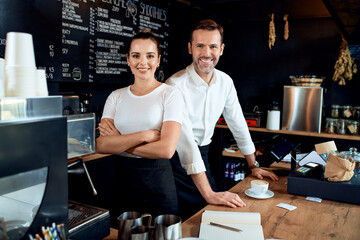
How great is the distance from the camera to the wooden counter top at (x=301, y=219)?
1254 millimetres

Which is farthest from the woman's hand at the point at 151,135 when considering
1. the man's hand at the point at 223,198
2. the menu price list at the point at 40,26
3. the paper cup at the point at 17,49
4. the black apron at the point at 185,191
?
the menu price list at the point at 40,26

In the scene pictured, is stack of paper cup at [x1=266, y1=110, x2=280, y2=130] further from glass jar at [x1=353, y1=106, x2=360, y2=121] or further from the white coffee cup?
the white coffee cup

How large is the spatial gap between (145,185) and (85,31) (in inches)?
70.3

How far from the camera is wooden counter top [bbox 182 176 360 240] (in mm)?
1254

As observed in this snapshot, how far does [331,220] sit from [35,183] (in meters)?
1.17

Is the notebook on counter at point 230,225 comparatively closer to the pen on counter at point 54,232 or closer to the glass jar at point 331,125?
the pen on counter at point 54,232

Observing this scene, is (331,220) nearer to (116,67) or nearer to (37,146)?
(37,146)

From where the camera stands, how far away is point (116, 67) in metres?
3.29

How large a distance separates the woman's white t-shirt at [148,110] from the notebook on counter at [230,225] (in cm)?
59

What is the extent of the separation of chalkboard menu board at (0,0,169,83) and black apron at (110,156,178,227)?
49.2 inches

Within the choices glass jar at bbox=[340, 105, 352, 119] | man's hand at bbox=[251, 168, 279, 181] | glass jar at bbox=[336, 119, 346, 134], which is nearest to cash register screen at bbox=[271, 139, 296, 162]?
man's hand at bbox=[251, 168, 279, 181]

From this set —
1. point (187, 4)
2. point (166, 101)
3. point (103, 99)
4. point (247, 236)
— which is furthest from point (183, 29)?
point (247, 236)

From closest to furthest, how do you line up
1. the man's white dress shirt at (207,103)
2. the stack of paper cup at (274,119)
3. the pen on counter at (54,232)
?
1. the pen on counter at (54,232)
2. the man's white dress shirt at (207,103)
3. the stack of paper cup at (274,119)

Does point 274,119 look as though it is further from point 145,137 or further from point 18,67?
point 18,67
